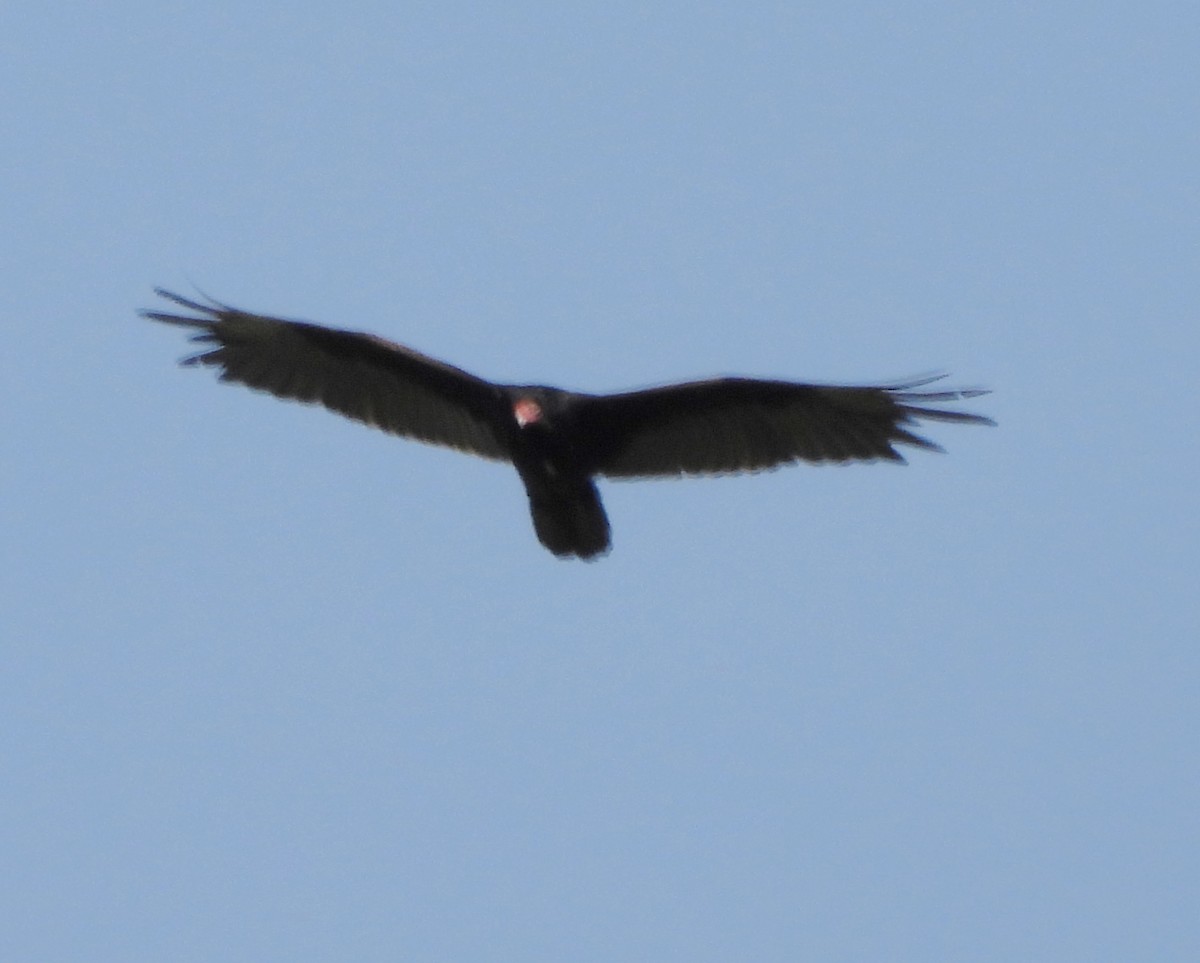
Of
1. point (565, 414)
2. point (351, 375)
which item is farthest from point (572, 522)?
point (351, 375)

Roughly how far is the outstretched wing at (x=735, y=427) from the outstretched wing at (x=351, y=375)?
604mm

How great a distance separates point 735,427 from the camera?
437 inches

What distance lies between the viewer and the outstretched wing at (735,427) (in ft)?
35.6

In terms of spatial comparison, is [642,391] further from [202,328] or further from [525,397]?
[202,328]

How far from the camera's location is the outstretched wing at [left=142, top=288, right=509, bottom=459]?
36.9 ft

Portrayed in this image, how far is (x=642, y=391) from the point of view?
35.6 feet

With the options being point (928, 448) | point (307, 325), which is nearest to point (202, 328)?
point (307, 325)

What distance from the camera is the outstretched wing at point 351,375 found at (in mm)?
11258

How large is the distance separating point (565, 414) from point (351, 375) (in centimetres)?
129

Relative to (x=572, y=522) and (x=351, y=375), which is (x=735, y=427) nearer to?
(x=572, y=522)

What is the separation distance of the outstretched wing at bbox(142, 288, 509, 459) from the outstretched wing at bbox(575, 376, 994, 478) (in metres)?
0.60

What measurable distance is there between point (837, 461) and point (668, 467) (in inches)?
33.0

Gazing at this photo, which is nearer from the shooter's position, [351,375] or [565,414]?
[565,414]

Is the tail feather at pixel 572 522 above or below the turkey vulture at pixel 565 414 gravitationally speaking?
below
